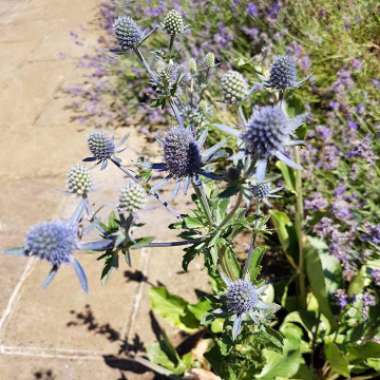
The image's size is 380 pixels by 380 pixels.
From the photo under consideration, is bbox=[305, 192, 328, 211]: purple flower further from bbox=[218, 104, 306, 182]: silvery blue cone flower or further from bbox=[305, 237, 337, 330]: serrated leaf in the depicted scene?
bbox=[218, 104, 306, 182]: silvery blue cone flower

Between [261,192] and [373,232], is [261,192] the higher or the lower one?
the higher one

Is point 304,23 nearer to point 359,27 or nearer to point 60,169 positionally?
point 359,27

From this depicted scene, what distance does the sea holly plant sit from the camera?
1.14m

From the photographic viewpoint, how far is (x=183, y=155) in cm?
124

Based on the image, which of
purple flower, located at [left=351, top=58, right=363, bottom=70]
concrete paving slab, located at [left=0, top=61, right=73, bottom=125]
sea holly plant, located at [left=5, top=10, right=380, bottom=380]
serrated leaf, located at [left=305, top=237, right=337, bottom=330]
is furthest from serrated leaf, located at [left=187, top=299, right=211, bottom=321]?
concrete paving slab, located at [left=0, top=61, right=73, bottom=125]

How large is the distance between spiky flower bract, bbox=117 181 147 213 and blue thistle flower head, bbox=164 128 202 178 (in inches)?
5.1

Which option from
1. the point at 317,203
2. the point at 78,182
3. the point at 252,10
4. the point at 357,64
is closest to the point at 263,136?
the point at 78,182

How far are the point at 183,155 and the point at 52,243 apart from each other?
1.43 ft

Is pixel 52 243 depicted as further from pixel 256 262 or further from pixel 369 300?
pixel 369 300

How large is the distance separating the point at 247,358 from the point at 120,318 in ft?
2.98

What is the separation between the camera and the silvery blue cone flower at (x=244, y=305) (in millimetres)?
1386

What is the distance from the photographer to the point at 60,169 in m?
3.30

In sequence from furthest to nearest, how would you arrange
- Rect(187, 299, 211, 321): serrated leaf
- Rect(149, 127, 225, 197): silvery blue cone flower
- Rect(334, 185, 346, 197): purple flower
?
Rect(334, 185, 346, 197): purple flower
Rect(187, 299, 211, 321): serrated leaf
Rect(149, 127, 225, 197): silvery blue cone flower

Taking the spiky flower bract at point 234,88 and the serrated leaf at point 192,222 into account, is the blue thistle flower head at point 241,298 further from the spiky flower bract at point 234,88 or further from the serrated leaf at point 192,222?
the spiky flower bract at point 234,88
